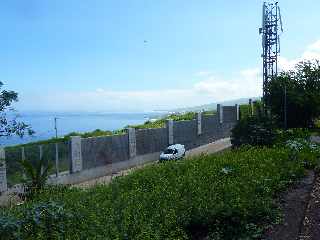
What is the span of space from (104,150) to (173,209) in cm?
1884

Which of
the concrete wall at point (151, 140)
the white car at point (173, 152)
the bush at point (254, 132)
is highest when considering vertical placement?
the bush at point (254, 132)

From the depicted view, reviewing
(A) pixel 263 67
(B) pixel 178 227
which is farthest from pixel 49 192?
(A) pixel 263 67

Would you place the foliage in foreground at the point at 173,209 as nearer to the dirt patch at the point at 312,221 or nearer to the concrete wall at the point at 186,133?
the dirt patch at the point at 312,221

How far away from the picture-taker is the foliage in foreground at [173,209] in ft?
28.3

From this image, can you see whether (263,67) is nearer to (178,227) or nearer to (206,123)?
(206,123)

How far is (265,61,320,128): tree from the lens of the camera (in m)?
35.8

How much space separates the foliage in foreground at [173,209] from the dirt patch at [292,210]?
228mm

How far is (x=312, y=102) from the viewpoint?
35875 mm

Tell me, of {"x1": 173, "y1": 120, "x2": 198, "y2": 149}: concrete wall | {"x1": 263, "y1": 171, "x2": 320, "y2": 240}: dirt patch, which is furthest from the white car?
{"x1": 263, "y1": 171, "x2": 320, "y2": 240}: dirt patch

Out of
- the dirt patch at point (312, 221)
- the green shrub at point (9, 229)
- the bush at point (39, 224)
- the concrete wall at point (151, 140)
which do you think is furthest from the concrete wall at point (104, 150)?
the green shrub at point (9, 229)

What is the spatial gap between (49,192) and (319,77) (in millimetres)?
26008

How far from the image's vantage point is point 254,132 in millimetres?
23281

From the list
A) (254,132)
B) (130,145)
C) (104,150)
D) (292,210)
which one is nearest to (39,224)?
(292,210)

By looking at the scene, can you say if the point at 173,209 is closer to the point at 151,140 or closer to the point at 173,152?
the point at 173,152
